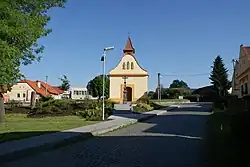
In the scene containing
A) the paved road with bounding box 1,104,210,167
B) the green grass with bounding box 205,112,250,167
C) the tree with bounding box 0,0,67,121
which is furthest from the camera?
the tree with bounding box 0,0,67,121

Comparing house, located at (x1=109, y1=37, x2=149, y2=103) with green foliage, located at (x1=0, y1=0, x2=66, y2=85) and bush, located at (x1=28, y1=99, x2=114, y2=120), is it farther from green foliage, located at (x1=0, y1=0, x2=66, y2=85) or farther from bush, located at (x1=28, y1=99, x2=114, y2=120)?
green foliage, located at (x1=0, y1=0, x2=66, y2=85)

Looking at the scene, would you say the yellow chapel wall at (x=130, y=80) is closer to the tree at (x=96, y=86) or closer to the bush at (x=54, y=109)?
the bush at (x=54, y=109)

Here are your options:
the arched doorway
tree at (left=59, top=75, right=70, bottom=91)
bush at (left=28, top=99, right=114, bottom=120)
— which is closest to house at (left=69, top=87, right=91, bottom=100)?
tree at (left=59, top=75, right=70, bottom=91)

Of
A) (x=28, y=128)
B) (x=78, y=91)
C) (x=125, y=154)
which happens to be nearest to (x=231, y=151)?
(x=125, y=154)

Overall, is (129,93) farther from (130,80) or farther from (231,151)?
(231,151)

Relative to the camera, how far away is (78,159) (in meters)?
10.5

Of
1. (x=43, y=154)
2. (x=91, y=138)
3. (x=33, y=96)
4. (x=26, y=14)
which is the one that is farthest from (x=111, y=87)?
(x=43, y=154)

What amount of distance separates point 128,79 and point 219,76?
27479 millimetres

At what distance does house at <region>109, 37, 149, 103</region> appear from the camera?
222 ft

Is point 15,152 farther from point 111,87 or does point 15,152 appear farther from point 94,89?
point 94,89

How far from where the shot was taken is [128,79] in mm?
67688

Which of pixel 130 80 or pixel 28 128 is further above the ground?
pixel 130 80

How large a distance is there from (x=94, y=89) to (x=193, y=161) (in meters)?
97.5

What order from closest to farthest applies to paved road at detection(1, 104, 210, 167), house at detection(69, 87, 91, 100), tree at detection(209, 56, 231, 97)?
paved road at detection(1, 104, 210, 167), tree at detection(209, 56, 231, 97), house at detection(69, 87, 91, 100)
